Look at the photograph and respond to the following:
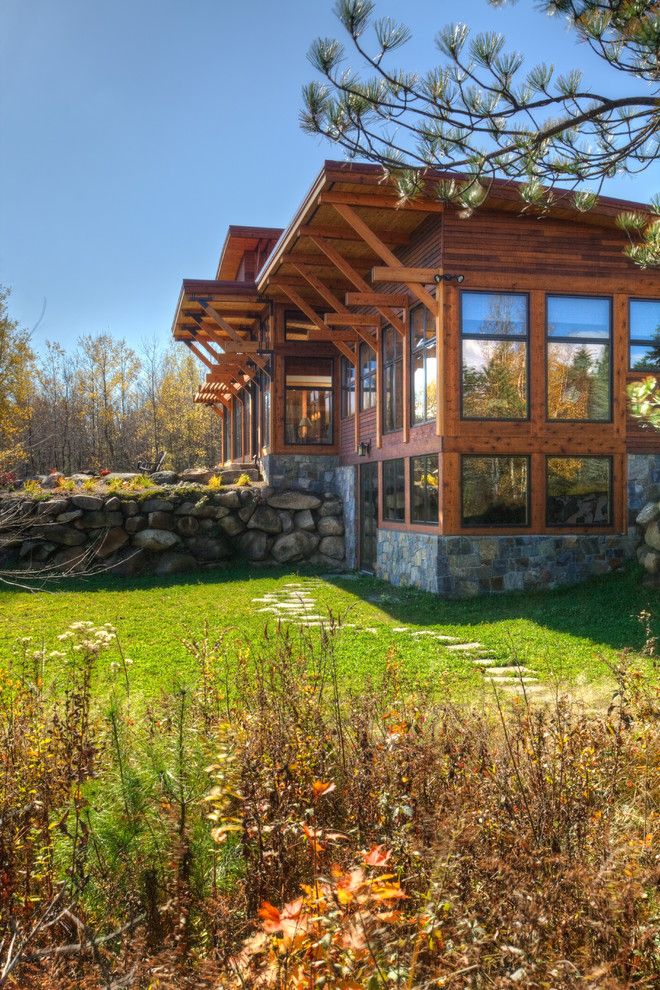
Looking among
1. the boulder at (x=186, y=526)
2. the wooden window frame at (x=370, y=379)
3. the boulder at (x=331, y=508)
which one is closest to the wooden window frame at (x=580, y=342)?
the wooden window frame at (x=370, y=379)

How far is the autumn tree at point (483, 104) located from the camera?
13.6 feet

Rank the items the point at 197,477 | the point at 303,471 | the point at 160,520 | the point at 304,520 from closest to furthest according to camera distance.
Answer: the point at 160,520
the point at 304,520
the point at 303,471
the point at 197,477

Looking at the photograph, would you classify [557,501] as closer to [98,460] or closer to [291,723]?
[291,723]

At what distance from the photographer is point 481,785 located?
2.89 m

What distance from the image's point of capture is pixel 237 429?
76.7 ft

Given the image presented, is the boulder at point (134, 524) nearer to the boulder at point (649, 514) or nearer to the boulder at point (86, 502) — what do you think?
the boulder at point (86, 502)

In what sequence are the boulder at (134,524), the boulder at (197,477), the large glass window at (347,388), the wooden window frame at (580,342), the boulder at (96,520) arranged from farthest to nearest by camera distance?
the boulder at (197,477) → the large glass window at (347,388) → the boulder at (134,524) → the boulder at (96,520) → the wooden window frame at (580,342)

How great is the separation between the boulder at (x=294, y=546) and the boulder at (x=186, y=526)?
1.65 m

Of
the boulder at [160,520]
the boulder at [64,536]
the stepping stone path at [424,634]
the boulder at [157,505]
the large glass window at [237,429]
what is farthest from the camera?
the large glass window at [237,429]

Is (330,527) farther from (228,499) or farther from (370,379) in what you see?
(370,379)

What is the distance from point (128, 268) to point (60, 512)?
12.5m

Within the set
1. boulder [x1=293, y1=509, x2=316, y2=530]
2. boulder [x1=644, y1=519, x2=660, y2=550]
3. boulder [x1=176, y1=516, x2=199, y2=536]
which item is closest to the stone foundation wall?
boulder [x1=644, y1=519, x2=660, y2=550]

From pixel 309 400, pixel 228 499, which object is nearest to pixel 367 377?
pixel 309 400

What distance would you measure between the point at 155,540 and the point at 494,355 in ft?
23.5
